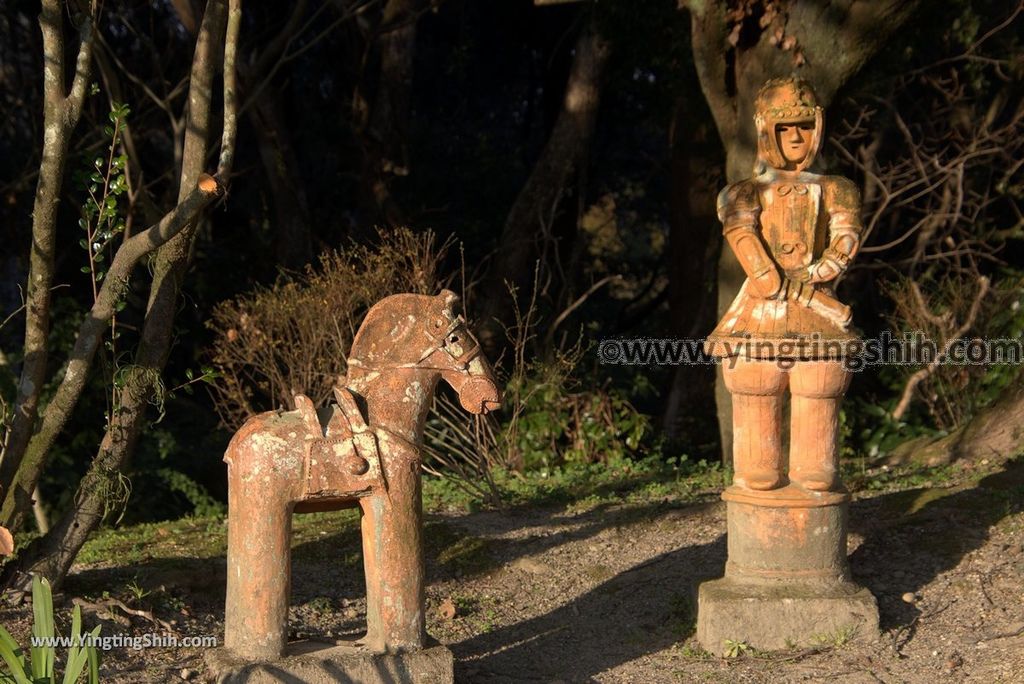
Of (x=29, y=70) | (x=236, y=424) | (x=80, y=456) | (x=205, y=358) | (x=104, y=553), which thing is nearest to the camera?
(x=104, y=553)

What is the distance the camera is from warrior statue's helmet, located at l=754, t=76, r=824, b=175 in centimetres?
549

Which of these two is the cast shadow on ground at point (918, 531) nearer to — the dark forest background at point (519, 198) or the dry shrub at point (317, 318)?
the dark forest background at point (519, 198)

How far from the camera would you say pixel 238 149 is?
1406 cm

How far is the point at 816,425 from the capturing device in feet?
18.2

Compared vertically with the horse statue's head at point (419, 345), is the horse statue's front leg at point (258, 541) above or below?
below

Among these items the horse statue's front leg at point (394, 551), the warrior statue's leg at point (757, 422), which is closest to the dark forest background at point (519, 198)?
the warrior statue's leg at point (757, 422)

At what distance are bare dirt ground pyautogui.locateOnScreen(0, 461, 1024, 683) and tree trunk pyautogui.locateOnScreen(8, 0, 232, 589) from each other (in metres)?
0.27

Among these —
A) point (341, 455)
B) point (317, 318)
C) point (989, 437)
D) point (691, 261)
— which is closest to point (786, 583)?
point (341, 455)

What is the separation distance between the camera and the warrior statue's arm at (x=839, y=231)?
5.43m

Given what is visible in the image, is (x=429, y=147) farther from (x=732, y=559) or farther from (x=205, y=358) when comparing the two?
(x=732, y=559)

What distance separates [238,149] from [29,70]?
2.41 meters

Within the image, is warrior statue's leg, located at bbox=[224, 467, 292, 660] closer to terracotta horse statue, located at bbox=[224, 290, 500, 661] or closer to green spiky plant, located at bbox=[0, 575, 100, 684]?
terracotta horse statue, located at bbox=[224, 290, 500, 661]

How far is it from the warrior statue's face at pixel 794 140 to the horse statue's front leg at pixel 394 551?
2344mm

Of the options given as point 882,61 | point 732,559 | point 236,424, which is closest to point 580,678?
point 732,559
